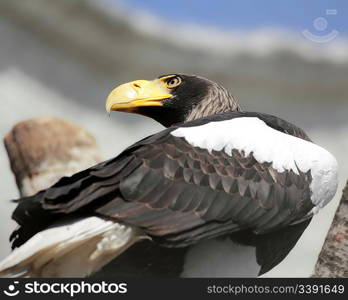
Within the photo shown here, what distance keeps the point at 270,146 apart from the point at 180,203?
523 millimetres

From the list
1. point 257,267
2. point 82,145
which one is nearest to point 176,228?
point 257,267

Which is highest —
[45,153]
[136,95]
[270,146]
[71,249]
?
[136,95]

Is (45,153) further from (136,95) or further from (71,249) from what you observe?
(71,249)

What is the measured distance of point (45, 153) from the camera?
17.5ft

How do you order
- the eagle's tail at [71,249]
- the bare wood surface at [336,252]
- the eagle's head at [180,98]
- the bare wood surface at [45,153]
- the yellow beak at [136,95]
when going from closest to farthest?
the eagle's tail at [71,249], the bare wood surface at [336,252], the yellow beak at [136,95], the eagle's head at [180,98], the bare wood surface at [45,153]

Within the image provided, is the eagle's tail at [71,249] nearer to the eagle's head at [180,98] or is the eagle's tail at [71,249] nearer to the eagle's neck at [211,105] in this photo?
the eagle's head at [180,98]

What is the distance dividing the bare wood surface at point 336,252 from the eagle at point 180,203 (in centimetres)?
16

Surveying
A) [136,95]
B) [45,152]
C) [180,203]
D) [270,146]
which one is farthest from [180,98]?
[45,152]

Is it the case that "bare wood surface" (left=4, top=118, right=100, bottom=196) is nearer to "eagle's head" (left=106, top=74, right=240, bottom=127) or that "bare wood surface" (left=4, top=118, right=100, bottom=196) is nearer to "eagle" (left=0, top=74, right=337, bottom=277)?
"eagle's head" (left=106, top=74, right=240, bottom=127)

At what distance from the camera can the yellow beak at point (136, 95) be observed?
4.03 m

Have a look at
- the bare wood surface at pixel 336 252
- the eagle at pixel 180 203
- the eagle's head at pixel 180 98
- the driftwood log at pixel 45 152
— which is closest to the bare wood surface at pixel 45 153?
the driftwood log at pixel 45 152

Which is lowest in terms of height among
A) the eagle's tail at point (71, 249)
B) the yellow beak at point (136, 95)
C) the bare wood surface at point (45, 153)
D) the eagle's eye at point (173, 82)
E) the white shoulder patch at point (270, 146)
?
the eagle's tail at point (71, 249)

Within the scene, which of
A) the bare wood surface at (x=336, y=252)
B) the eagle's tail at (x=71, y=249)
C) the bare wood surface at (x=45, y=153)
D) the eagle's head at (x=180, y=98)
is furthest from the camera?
the bare wood surface at (x=45, y=153)

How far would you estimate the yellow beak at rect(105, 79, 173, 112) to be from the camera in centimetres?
403
